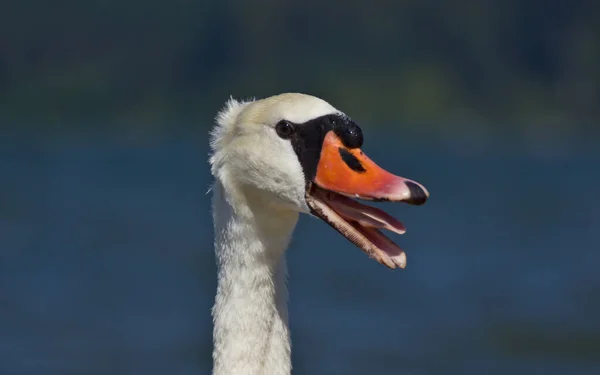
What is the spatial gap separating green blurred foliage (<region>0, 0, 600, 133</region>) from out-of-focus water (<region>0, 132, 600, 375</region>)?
1827cm

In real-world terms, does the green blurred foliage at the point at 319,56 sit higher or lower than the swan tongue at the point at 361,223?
higher

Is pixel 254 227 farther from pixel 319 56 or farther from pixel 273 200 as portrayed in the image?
pixel 319 56

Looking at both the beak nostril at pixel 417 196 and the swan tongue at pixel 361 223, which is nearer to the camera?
the beak nostril at pixel 417 196

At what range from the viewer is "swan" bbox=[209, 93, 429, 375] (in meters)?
4.74

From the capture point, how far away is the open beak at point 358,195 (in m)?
4.60

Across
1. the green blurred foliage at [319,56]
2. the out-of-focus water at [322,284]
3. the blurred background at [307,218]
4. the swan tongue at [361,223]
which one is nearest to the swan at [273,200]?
the swan tongue at [361,223]

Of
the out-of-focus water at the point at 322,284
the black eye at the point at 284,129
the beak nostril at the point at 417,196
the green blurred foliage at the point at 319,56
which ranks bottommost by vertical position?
the beak nostril at the point at 417,196

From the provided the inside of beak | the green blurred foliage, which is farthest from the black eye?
the green blurred foliage

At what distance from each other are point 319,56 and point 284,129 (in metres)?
47.2

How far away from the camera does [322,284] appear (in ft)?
60.6

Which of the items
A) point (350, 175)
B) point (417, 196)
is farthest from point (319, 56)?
point (417, 196)

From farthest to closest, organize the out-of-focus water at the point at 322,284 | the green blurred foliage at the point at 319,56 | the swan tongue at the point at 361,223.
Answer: the green blurred foliage at the point at 319,56
the out-of-focus water at the point at 322,284
the swan tongue at the point at 361,223

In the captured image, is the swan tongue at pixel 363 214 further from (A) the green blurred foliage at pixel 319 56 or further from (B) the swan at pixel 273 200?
(A) the green blurred foliage at pixel 319 56

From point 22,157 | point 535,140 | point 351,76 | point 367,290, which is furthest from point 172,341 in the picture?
point 351,76
